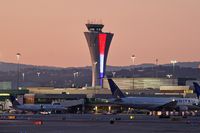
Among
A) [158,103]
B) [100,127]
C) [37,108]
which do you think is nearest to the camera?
[100,127]

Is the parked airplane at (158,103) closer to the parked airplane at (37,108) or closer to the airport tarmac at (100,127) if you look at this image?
the parked airplane at (37,108)

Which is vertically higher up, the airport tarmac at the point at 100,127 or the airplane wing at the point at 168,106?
the airplane wing at the point at 168,106

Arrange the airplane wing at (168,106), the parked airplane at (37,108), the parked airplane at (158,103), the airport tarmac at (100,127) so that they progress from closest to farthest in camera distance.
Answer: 1. the airport tarmac at (100,127)
2. the parked airplane at (158,103)
3. the airplane wing at (168,106)
4. the parked airplane at (37,108)

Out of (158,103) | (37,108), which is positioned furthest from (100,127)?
(37,108)

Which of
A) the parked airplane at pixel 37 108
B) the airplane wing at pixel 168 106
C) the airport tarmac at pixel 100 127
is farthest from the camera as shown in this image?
the parked airplane at pixel 37 108

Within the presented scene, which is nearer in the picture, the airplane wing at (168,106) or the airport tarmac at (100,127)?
the airport tarmac at (100,127)

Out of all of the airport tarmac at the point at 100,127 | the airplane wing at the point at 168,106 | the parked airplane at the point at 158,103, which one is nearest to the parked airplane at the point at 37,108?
the parked airplane at the point at 158,103

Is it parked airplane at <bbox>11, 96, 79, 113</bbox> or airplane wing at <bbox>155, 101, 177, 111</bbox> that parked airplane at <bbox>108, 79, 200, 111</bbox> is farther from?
parked airplane at <bbox>11, 96, 79, 113</bbox>

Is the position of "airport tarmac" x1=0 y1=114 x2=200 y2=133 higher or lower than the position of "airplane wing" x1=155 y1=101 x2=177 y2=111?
lower

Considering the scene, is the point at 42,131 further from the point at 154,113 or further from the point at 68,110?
the point at 68,110

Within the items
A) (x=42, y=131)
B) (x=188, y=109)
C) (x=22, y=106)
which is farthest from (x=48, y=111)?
(x=42, y=131)

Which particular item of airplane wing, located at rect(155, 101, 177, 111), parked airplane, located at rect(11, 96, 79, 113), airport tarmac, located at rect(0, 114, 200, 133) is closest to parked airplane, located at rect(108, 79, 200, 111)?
airplane wing, located at rect(155, 101, 177, 111)

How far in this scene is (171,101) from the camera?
16538 cm

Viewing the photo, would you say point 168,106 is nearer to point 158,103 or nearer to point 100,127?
point 158,103
